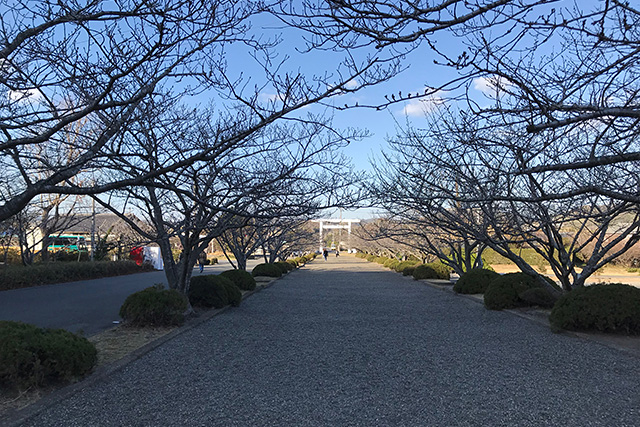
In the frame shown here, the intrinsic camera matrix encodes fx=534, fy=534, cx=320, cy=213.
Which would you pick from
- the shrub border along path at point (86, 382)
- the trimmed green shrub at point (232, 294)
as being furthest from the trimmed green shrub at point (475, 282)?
the shrub border along path at point (86, 382)

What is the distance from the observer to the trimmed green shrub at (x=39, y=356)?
5457 millimetres

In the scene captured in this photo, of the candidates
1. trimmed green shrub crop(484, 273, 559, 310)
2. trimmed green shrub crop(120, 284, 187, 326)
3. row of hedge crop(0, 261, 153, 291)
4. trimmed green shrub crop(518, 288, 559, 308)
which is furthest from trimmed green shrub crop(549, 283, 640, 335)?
row of hedge crop(0, 261, 153, 291)

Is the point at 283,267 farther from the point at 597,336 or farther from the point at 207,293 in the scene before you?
the point at 597,336

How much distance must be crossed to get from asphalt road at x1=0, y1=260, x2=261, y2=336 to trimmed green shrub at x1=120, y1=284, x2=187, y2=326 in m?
0.73

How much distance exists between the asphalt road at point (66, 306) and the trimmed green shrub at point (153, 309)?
73 centimetres

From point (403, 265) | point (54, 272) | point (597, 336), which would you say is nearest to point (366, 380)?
point (597, 336)

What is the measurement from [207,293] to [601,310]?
8.65m

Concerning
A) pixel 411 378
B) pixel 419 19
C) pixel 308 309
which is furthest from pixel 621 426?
pixel 308 309

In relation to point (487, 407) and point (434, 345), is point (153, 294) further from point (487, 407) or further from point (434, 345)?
point (487, 407)

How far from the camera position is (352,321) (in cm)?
1197

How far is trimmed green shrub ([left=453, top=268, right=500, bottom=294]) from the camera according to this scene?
1722 centimetres

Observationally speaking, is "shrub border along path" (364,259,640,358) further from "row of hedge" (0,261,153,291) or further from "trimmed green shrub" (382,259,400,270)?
"trimmed green shrub" (382,259,400,270)

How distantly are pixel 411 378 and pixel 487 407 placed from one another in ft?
4.44

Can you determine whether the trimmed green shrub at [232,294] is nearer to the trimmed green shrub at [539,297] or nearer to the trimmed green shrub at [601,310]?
the trimmed green shrub at [539,297]
